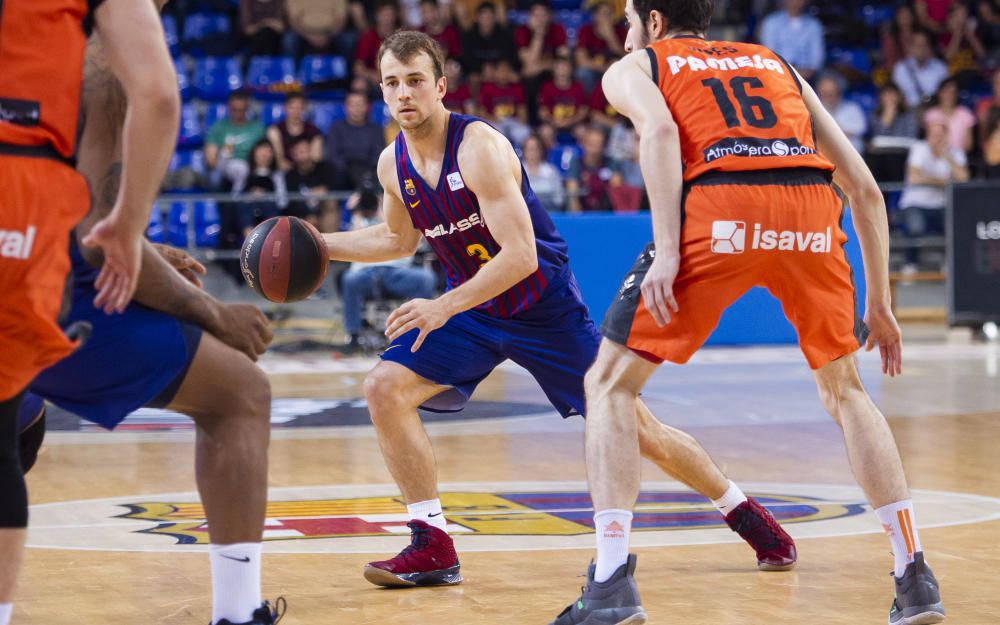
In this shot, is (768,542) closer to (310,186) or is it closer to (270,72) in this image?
(310,186)

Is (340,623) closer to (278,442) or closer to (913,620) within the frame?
(913,620)

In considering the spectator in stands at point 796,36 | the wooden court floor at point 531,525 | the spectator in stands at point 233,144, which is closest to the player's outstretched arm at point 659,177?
the wooden court floor at point 531,525

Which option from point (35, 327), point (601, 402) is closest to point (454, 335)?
point (601, 402)

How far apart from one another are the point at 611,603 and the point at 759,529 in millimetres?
1177

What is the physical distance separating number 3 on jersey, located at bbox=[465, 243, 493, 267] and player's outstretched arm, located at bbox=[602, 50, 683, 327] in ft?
3.87

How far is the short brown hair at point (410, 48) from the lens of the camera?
Result: 15.8 ft

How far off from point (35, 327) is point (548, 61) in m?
14.7

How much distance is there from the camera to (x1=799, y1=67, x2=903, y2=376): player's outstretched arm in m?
4.02

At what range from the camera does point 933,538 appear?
5.06 metres

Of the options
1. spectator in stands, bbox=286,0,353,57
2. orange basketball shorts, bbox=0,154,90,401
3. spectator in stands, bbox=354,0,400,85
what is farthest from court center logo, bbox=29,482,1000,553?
spectator in stands, bbox=286,0,353,57

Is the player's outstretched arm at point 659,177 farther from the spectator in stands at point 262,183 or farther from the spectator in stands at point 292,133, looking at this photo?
the spectator in stands at point 292,133

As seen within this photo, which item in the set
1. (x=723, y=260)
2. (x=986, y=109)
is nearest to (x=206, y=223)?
(x=986, y=109)

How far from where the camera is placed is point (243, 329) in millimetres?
3268

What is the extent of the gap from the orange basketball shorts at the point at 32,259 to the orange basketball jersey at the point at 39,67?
59 millimetres
